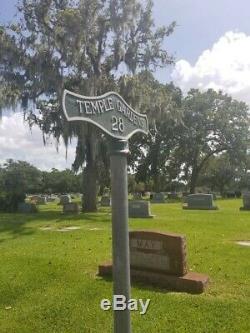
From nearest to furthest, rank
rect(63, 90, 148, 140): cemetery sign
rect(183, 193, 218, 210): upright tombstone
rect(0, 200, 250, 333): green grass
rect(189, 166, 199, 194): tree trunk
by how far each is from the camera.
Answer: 1. rect(63, 90, 148, 140): cemetery sign
2. rect(0, 200, 250, 333): green grass
3. rect(183, 193, 218, 210): upright tombstone
4. rect(189, 166, 199, 194): tree trunk

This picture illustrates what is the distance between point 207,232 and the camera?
1255cm

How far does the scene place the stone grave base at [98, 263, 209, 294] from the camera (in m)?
6.32

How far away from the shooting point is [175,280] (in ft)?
21.3

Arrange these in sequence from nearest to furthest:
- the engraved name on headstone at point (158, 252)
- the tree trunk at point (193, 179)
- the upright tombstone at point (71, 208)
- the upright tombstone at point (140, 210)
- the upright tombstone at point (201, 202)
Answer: the engraved name on headstone at point (158, 252)
the upright tombstone at point (140, 210)
the upright tombstone at point (71, 208)
the upright tombstone at point (201, 202)
the tree trunk at point (193, 179)

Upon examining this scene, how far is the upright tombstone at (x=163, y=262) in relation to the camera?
21.1ft

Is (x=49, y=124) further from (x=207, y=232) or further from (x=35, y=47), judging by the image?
(x=207, y=232)

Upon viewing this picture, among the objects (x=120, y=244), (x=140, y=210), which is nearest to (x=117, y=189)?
(x=120, y=244)

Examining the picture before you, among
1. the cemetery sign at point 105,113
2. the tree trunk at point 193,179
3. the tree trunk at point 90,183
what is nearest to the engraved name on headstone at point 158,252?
the cemetery sign at point 105,113

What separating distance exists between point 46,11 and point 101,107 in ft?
61.8

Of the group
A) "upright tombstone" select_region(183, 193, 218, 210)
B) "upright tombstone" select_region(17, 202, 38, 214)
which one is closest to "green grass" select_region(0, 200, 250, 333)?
"upright tombstone" select_region(183, 193, 218, 210)

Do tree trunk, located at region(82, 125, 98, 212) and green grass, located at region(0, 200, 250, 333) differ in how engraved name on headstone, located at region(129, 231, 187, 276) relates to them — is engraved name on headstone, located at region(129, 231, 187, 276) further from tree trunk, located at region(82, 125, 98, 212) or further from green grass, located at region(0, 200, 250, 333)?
A: tree trunk, located at region(82, 125, 98, 212)

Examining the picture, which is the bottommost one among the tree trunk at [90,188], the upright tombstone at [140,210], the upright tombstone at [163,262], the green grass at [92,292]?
the green grass at [92,292]

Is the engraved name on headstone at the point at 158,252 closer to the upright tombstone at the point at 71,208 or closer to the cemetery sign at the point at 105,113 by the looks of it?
the cemetery sign at the point at 105,113

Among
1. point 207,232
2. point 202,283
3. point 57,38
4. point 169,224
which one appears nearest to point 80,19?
point 57,38
